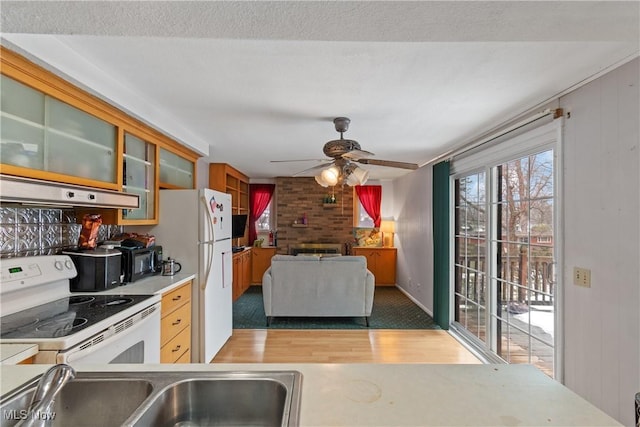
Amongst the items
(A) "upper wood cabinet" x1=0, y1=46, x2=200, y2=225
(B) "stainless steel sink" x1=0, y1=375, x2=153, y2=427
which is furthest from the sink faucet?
(A) "upper wood cabinet" x1=0, y1=46, x2=200, y2=225

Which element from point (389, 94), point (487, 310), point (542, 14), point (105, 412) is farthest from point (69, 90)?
point (487, 310)

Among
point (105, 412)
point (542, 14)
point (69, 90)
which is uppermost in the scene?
point (69, 90)

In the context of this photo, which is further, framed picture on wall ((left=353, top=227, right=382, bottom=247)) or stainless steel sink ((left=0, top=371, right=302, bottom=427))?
framed picture on wall ((left=353, top=227, right=382, bottom=247))

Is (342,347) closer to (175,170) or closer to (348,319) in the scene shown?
(348,319)

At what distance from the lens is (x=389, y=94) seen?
2037mm

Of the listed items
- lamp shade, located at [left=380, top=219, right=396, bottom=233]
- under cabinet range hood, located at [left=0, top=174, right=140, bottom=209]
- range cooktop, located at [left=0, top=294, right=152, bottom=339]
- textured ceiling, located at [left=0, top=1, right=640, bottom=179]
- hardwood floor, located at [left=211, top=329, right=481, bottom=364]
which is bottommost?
hardwood floor, located at [left=211, top=329, right=481, bottom=364]

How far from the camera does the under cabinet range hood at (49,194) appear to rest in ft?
4.08

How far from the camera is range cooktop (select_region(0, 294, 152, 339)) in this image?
1323 mm

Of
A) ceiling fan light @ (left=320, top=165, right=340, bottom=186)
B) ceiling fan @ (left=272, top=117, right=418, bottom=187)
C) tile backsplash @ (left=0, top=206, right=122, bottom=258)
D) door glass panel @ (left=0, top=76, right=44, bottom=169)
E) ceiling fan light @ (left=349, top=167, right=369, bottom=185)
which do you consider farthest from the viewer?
ceiling fan light @ (left=349, top=167, right=369, bottom=185)

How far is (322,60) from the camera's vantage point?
1593 mm

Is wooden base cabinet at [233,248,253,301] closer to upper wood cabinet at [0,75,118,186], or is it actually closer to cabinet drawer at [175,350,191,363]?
cabinet drawer at [175,350,191,363]

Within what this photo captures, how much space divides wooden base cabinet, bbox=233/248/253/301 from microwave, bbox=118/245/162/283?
2.15 m

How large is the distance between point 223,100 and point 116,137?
84 centimetres

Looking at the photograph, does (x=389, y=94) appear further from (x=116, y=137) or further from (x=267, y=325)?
(x=267, y=325)
